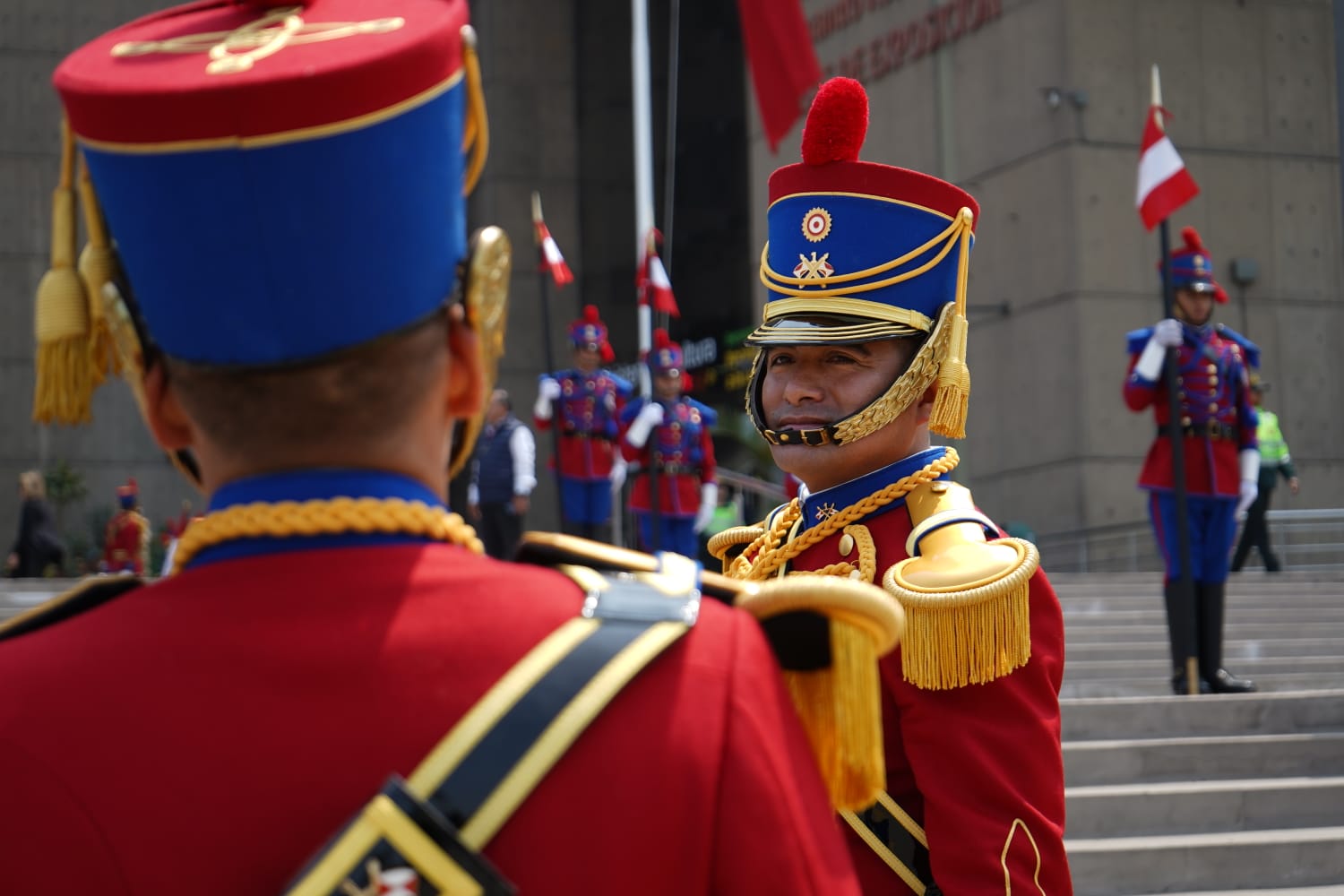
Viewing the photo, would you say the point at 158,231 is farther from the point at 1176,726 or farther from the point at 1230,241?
the point at 1230,241

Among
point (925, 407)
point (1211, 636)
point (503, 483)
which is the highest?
point (925, 407)

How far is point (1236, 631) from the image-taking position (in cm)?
1169

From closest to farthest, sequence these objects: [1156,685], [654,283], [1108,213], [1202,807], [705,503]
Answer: [1202,807] < [1156,685] < [654,283] < [705,503] < [1108,213]

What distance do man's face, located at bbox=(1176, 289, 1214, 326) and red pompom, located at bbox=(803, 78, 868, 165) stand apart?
667 centimetres

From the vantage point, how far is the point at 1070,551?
1809 cm

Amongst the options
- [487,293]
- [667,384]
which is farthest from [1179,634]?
[487,293]

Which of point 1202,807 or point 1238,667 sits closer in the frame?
point 1202,807

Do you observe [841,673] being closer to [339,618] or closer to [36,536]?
[339,618]

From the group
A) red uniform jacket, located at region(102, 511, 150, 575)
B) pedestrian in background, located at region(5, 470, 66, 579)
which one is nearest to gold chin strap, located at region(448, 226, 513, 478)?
pedestrian in background, located at region(5, 470, 66, 579)

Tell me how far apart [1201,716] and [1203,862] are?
1560 mm

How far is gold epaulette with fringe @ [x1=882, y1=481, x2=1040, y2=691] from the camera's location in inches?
111

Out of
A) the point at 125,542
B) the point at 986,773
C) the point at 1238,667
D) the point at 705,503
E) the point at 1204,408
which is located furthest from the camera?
the point at 125,542

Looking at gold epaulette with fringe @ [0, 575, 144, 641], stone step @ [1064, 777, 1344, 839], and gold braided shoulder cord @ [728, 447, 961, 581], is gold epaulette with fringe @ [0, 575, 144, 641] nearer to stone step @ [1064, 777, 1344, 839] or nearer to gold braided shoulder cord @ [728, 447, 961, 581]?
gold braided shoulder cord @ [728, 447, 961, 581]

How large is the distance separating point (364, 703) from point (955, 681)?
1.54m
